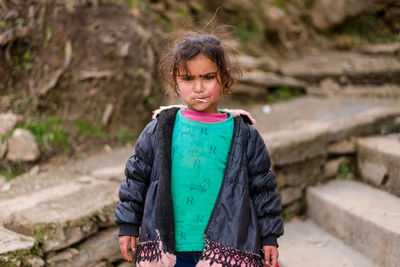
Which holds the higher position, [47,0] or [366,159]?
[47,0]

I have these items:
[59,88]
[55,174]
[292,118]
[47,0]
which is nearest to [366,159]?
[292,118]

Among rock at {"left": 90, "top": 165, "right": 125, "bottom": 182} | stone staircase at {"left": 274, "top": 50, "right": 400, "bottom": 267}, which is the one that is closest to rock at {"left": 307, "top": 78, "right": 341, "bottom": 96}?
stone staircase at {"left": 274, "top": 50, "right": 400, "bottom": 267}

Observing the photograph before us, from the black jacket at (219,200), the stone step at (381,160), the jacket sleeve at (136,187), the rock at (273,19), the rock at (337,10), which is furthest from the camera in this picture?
the rock at (273,19)

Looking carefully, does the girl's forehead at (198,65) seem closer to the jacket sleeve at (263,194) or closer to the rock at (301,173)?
the jacket sleeve at (263,194)

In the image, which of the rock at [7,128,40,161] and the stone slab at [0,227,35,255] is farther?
the rock at [7,128,40,161]

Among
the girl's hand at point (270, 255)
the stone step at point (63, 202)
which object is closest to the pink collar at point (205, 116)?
the girl's hand at point (270, 255)

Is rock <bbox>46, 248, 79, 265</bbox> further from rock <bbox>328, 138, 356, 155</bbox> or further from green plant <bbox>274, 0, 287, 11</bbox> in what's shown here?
green plant <bbox>274, 0, 287, 11</bbox>

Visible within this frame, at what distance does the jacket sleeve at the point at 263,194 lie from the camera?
1.57 m

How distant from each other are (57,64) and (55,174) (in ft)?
3.28

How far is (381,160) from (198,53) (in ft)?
6.25

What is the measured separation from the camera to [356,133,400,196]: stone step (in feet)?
8.54

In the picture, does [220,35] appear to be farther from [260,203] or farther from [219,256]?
[219,256]

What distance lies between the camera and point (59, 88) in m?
3.07

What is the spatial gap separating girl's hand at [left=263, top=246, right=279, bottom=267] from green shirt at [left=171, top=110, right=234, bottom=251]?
0.95 feet
